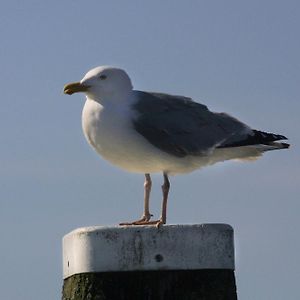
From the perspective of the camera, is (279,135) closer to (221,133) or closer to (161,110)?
(221,133)

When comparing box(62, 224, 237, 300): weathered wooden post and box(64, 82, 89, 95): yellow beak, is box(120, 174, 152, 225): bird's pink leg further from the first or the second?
box(62, 224, 237, 300): weathered wooden post

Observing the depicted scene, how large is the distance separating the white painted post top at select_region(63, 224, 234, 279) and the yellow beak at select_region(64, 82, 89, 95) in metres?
2.67

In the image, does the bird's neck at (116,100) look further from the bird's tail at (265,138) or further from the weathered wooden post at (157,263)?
the weathered wooden post at (157,263)

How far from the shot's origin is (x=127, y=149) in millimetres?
7820

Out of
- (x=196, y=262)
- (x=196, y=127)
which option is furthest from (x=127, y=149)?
(x=196, y=262)

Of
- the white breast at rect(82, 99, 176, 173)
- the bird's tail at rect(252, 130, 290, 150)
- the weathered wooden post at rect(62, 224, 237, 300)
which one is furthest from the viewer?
the bird's tail at rect(252, 130, 290, 150)

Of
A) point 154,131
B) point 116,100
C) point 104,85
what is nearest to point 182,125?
point 154,131

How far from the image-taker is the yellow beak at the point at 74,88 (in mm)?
8258

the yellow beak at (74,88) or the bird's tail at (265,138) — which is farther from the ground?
the yellow beak at (74,88)

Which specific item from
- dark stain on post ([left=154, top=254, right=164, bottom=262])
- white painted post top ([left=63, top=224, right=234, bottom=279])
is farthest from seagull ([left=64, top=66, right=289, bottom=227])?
dark stain on post ([left=154, top=254, right=164, bottom=262])

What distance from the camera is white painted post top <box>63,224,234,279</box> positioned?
557 centimetres

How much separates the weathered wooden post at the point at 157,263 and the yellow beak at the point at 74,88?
2659 mm

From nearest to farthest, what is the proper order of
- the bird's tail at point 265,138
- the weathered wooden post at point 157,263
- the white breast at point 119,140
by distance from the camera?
the weathered wooden post at point 157,263 < the white breast at point 119,140 < the bird's tail at point 265,138

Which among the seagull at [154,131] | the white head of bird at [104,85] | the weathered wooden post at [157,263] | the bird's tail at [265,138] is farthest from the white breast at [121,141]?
the weathered wooden post at [157,263]
